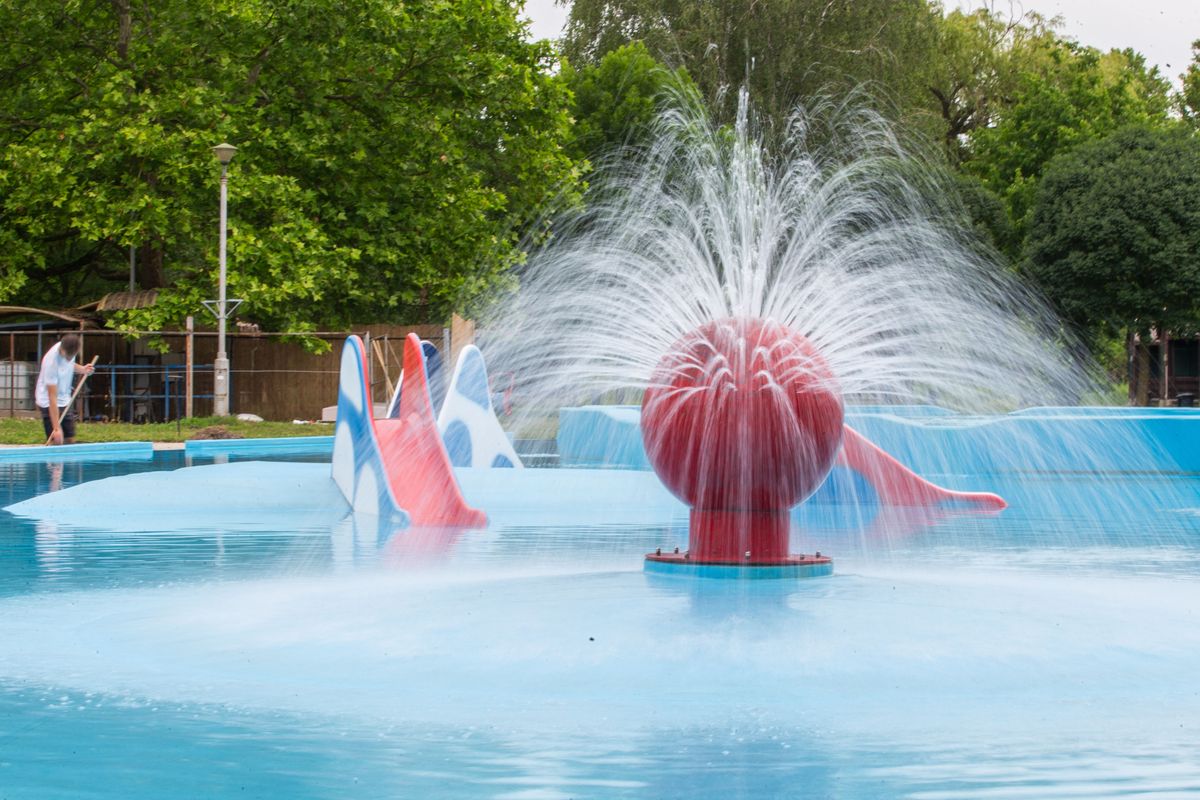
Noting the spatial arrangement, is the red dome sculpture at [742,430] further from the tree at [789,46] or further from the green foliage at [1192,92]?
the green foliage at [1192,92]

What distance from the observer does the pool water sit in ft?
15.5

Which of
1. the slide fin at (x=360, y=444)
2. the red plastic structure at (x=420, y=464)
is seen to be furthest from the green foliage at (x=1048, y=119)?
the slide fin at (x=360, y=444)

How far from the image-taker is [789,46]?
41094mm

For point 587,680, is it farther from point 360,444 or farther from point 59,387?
point 59,387

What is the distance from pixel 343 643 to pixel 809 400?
9.51 feet

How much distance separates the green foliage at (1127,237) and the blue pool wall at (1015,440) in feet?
69.2

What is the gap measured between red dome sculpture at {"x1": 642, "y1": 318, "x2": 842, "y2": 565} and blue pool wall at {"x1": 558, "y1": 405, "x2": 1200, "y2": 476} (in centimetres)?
1130

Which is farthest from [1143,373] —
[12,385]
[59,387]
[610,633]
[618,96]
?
[610,633]

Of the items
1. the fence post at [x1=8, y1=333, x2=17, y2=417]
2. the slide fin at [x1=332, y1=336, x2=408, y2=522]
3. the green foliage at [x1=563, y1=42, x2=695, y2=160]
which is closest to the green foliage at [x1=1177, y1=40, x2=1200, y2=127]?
the green foliage at [x1=563, y1=42, x2=695, y2=160]

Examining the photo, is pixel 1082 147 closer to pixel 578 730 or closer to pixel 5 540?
pixel 5 540

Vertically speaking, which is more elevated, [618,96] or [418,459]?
[618,96]

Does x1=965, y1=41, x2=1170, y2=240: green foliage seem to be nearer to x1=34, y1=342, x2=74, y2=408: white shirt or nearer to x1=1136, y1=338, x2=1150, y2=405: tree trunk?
x1=1136, y1=338, x2=1150, y2=405: tree trunk

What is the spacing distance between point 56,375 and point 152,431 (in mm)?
7570

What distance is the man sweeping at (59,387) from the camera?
2023 cm
